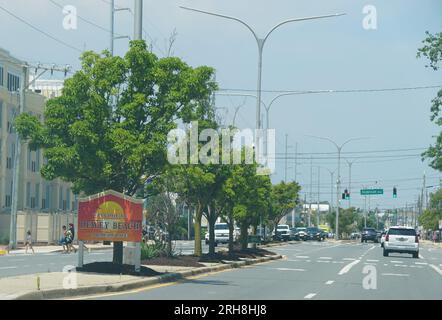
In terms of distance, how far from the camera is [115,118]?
2442 centimetres

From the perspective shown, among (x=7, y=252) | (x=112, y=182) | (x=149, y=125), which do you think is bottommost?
(x=7, y=252)

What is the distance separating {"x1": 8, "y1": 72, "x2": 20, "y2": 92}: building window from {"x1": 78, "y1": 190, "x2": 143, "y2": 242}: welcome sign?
151 ft

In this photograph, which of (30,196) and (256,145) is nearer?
(256,145)

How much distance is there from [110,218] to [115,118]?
283 cm

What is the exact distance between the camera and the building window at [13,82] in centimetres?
6762

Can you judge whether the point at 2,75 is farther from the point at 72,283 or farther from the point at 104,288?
the point at 104,288

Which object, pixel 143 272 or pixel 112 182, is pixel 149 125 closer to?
pixel 112 182

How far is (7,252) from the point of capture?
49.5m

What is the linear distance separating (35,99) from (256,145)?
35.7 metres

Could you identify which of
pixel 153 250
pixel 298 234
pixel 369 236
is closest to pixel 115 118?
pixel 153 250

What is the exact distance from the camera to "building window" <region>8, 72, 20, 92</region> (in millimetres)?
67625

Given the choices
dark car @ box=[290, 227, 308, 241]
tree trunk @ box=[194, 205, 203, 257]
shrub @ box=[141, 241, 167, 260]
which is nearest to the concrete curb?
shrub @ box=[141, 241, 167, 260]

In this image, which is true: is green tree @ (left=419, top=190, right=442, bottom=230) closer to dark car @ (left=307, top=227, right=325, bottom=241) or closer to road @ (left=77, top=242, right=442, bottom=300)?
dark car @ (left=307, top=227, right=325, bottom=241)
